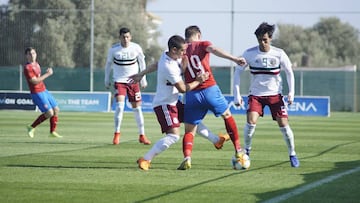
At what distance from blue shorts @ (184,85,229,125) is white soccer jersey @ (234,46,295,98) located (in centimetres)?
71

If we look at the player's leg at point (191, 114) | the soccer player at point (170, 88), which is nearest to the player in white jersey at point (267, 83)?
the player's leg at point (191, 114)

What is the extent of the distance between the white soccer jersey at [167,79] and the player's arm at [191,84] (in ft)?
0.23

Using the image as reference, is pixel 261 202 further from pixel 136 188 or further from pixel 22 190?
pixel 22 190

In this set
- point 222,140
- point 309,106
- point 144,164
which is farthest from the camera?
point 309,106

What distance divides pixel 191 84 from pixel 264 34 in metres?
1.47

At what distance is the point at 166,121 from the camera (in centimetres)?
1210

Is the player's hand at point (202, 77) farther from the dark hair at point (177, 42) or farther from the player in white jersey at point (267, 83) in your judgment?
the player in white jersey at point (267, 83)

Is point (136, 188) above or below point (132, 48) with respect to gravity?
below

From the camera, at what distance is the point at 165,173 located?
11.8 meters

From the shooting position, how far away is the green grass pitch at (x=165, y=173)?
31.4ft

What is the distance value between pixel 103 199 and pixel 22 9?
122 ft

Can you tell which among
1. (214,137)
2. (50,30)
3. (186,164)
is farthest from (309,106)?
(186,164)

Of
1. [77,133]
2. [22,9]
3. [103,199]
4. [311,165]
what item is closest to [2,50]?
[22,9]

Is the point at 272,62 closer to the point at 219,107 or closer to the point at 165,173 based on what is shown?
the point at 219,107
